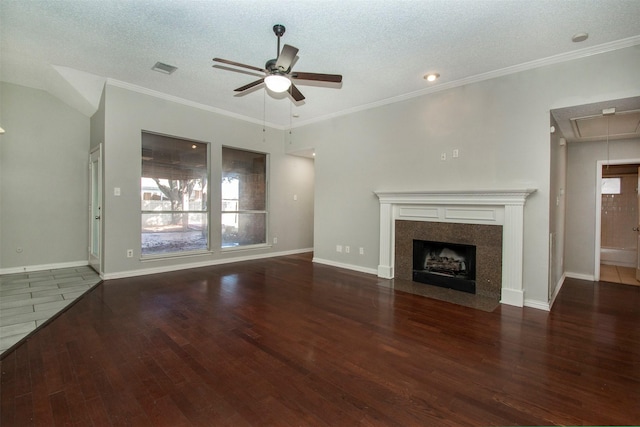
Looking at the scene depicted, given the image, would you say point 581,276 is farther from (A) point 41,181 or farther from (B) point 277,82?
(A) point 41,181

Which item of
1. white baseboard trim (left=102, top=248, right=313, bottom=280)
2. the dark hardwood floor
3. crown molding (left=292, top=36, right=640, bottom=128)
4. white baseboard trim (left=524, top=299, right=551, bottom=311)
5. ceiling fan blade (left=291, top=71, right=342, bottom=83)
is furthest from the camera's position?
white baseboard trim (left=102, top=248, right=313, bottom=280)

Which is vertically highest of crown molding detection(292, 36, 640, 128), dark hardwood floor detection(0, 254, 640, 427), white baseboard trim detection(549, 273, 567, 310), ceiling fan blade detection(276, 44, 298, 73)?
crown molding detection(292, 36, 640, 128)

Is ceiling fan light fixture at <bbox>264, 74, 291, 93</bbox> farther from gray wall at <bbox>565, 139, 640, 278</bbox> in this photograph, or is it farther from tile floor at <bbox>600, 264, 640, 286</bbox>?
tile floor at <bbox>600, 264, 640, 286</bbox>

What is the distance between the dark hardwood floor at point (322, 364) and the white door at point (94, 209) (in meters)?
1.68

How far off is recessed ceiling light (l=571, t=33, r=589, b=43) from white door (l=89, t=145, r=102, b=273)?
260 inches

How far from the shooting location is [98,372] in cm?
205

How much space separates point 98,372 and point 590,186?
7099mm

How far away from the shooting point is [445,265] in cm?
435

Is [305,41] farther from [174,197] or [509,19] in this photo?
[174,197]

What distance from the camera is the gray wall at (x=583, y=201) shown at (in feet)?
16.0

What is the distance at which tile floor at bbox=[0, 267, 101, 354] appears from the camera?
2730 millimetres

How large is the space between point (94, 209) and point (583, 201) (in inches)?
345

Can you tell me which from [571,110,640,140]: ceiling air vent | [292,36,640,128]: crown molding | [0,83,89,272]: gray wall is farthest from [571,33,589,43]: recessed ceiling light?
[0,83,89,272]: gray wall

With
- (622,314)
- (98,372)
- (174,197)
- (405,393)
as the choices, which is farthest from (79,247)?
(622,314)
